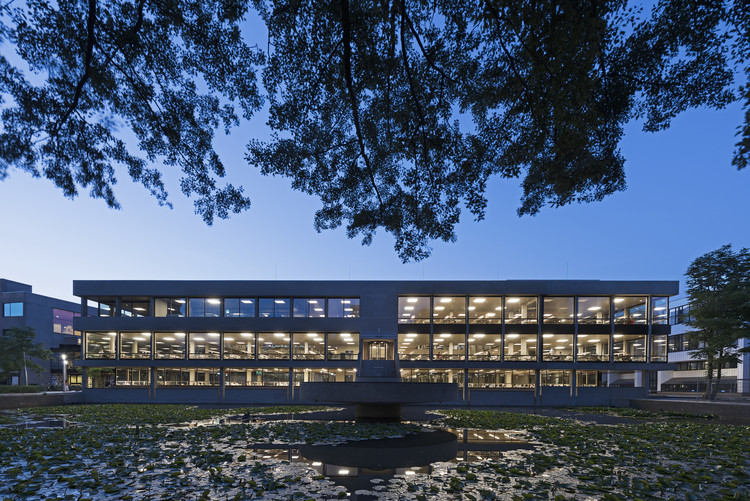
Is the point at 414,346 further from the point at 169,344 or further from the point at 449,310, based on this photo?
the point at 169,344

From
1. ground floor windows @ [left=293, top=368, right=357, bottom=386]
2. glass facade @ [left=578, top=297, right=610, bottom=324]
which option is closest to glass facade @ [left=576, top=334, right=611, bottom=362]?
glass facade @ [left=578, top=297, right=610, bottom=324]

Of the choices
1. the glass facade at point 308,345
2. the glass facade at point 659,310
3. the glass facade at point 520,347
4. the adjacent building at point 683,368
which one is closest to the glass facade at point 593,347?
the glass facade at point 520,347

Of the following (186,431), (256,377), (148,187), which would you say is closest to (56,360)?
(256,377)

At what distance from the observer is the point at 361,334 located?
3309 centimetres

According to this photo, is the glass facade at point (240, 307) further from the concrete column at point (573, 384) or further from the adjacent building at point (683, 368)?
the adjacent building at point (683, 368)

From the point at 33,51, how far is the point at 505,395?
3338cm

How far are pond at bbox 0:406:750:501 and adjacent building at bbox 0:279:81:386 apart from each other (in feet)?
190

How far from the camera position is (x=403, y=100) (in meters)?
10.1

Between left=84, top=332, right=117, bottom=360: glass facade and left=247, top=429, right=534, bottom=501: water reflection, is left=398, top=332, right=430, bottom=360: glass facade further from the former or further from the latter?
left=84, top=332, right=117, bottom=360: glass facade

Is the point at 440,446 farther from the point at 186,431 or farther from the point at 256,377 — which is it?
the point at 256,377

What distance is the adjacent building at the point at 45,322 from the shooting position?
189ft

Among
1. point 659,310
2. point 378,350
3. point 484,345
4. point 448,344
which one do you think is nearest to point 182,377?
point 378,350

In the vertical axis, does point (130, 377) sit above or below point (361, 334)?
below

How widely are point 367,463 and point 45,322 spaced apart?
72078 mm
